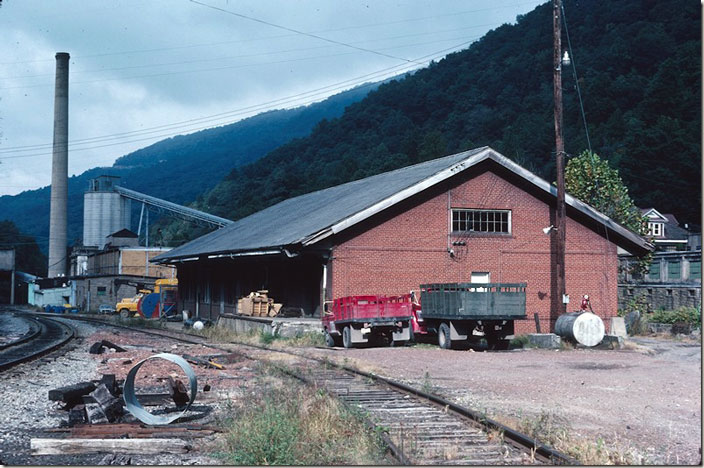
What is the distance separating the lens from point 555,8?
24094 mm

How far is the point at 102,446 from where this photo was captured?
315 inches

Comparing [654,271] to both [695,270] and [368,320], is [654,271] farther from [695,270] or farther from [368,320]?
[368,320]

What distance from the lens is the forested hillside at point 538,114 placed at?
257 feet

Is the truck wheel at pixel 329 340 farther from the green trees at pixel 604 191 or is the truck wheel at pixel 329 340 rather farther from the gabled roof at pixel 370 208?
the green trees at pixel 604 191

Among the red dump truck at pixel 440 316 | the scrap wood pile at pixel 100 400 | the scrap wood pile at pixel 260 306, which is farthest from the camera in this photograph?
the scrap wood pile at pixel 260 306

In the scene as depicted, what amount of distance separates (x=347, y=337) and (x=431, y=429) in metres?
12.3

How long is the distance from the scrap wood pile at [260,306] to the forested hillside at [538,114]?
52.5 m

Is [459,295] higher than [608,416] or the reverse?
higher

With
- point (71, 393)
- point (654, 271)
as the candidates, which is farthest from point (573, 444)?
point (654, 271)

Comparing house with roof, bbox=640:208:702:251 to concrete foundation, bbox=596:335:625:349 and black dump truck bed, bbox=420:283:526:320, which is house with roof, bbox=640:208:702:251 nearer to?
concrete foundation, bbox=596:335:625:349

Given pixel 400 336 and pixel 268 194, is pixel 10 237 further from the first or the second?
pixel 400 336

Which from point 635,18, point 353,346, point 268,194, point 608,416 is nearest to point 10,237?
point 268,194

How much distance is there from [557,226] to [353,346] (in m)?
8.25

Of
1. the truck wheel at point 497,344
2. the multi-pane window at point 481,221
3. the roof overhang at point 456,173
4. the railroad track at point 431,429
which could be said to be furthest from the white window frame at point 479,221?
the railroad track at point 431,429
